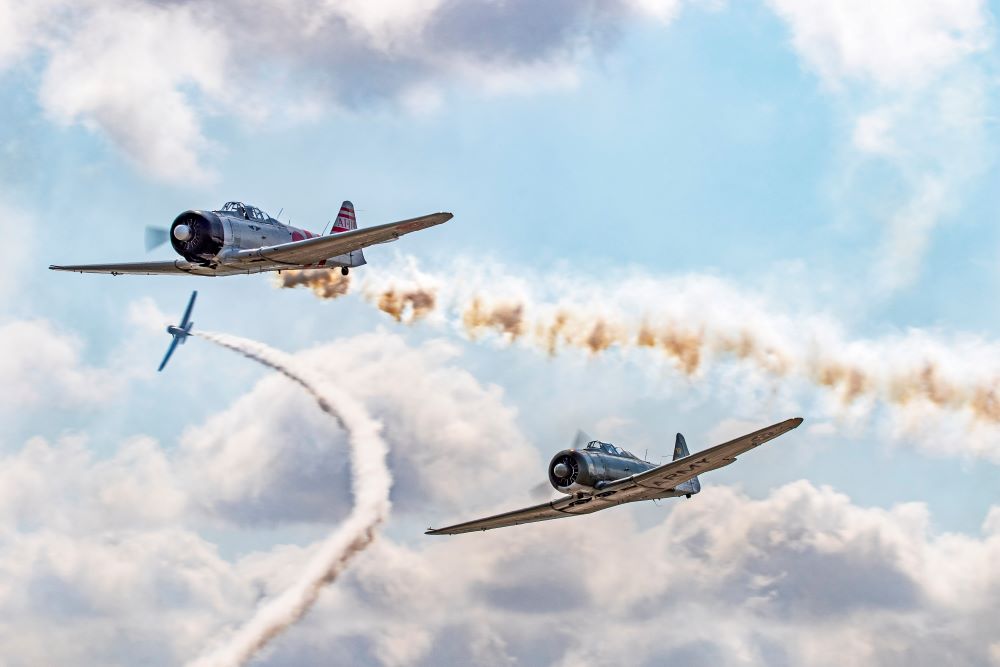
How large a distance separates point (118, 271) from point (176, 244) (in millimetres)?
11039

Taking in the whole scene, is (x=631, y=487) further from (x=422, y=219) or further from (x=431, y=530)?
(x=422, y=219)

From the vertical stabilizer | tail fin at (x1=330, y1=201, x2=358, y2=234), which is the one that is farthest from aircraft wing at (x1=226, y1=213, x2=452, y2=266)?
the vertical stabilizer

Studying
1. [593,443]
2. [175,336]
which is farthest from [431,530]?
[175,336]

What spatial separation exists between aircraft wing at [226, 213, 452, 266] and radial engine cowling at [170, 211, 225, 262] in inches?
45.3

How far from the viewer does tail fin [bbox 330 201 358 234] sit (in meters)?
98.7

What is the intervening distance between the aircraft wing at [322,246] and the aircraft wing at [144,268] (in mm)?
3488

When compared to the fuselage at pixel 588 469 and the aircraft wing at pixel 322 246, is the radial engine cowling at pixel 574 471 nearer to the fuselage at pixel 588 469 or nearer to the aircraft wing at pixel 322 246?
the fuselage at pixel 588 469

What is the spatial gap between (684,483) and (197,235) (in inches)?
1327

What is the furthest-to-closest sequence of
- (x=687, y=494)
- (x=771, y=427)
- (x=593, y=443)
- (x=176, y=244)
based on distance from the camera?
(x=687, y=494)
(x=593, y=443)
(x=176, y=244)
(x=771, y=427)

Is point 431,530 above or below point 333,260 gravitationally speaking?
below

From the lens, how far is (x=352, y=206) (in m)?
100

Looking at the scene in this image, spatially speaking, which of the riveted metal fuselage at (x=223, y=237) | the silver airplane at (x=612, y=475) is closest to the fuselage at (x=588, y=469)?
the silver airplane at (x=612, y=475)

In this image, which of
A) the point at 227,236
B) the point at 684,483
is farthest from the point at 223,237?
the point at 684,483

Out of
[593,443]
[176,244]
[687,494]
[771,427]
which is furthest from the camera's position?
[687,494]
